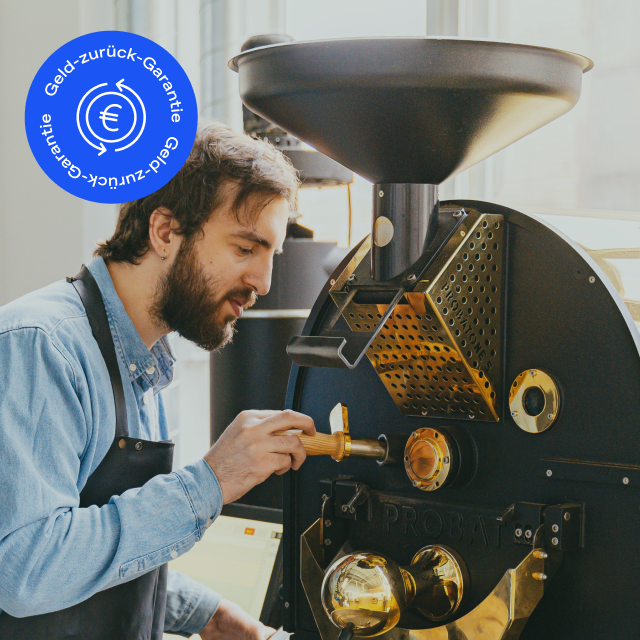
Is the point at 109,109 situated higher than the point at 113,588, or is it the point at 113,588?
the point at 109,109

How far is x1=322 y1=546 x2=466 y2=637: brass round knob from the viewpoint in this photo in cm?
85

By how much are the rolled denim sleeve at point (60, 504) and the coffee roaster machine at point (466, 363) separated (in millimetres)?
209

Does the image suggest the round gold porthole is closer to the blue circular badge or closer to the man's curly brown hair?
the man's curly brown hair

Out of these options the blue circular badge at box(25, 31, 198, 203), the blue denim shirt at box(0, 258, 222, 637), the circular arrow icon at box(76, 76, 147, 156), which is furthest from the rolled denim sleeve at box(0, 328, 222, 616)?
the circular arrow icon at box(76, 76, 147, 156)

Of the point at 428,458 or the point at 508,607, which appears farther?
the point at 428,458

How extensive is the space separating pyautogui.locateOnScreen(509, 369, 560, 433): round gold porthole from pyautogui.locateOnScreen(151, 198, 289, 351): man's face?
21.5 inches

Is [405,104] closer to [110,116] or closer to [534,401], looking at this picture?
[534,401]

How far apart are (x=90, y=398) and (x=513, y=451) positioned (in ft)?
1.91

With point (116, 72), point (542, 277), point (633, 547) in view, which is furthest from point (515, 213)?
point (116, 72)

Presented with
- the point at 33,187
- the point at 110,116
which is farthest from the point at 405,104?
the point at 33,187

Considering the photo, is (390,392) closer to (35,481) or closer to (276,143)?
(35,481)

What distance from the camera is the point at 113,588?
110cm

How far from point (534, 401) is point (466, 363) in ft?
0.27

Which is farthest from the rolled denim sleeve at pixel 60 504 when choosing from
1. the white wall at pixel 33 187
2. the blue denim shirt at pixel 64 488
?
the white wall at pixel 33 187
